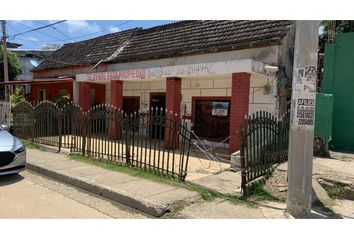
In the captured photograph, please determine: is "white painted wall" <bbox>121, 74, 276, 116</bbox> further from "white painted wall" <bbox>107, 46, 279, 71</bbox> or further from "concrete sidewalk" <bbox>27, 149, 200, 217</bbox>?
"concrete sidewalk" <bbox>27, 149, 200, 217</bbox>

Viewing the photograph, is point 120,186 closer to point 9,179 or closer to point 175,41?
point 9,179

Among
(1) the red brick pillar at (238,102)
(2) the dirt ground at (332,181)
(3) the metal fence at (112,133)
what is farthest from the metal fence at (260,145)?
(1) the red brick pillar at (238,102)

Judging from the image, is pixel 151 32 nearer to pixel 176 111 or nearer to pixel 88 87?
pixel 88 87

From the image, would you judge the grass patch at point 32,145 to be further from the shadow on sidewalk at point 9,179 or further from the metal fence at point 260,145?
the metal fence at point 260,145

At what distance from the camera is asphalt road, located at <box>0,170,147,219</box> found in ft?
16.6

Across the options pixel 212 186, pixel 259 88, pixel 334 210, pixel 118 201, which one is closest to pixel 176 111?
pixel 259 88

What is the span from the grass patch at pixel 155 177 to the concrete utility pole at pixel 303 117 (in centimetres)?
90

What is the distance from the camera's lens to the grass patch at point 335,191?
6.48 metres

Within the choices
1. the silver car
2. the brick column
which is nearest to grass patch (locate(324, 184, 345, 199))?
the silver car

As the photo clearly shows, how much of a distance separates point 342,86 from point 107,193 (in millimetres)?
9445

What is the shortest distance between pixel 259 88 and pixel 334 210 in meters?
6.36

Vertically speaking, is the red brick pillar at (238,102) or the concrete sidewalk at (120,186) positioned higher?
the red brick pillar at (238,102)

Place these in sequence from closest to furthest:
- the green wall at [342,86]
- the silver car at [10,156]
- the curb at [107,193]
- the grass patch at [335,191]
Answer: the curb at [107,193] → the grass patch at [335,191] → the silver car at [10,156] → the green wall at [342,86]

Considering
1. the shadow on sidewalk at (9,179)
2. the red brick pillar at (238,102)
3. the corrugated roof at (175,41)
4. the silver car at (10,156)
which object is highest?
the corrugated roof at (175,41)
